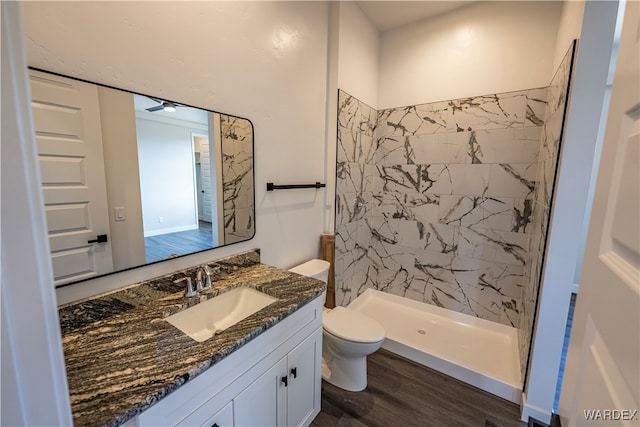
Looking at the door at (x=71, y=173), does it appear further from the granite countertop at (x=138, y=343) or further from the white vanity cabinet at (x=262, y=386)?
the white vanity cabinet at (x=262, y=386)

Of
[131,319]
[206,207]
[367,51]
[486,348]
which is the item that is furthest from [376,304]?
[367,51]

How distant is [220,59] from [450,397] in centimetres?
257

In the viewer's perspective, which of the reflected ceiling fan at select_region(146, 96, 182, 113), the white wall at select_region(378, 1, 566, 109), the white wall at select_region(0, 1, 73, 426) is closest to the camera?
the white wall at select_region(0, 1, 73, 426)

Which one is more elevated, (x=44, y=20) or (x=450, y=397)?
(x=44, y=20)

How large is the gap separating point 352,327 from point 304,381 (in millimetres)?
512

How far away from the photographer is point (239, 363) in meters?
1.00

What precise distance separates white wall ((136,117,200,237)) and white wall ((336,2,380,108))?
4.87ft

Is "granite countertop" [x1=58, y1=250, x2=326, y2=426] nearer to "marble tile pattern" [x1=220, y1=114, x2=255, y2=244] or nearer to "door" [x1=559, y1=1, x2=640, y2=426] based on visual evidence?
"marble tile pattern" [x1=220, y1=114, x2=255, y2=244]

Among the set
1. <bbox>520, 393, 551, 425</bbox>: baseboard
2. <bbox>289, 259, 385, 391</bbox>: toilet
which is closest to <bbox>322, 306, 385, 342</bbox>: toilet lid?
<bbox>289, 259, 385, 391</bbox>: toilet

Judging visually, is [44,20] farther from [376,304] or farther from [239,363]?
[376,304]

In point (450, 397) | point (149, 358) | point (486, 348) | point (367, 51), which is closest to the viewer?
point (149, 358)

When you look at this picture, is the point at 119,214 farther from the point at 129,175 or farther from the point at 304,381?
the point at 304,381

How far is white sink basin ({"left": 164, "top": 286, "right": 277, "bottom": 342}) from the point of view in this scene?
122cm

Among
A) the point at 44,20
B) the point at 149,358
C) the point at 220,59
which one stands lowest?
the point at 149,358
